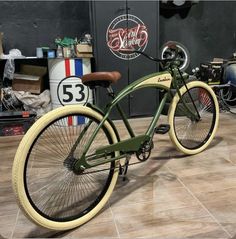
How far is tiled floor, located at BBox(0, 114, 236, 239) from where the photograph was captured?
1.79 metres

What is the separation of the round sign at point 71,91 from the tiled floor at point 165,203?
3.80 ft

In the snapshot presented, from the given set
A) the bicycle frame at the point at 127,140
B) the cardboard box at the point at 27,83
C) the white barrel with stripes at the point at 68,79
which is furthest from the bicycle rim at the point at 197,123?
the cardboard box at the point at 27,83

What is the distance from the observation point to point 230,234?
1.74 meters

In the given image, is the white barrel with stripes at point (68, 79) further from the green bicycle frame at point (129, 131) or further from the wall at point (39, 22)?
the green bicycle frame at point (129, 131)

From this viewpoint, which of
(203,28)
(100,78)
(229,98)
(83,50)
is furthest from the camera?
(203,28)

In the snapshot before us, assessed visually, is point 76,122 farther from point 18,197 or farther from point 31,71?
point 31,71

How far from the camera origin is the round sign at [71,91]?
3.79m

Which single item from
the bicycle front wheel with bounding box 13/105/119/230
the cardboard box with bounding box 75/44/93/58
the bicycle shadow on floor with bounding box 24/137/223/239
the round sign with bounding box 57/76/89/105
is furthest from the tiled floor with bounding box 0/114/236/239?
the cardboard box with bounding box 75/44/93/58

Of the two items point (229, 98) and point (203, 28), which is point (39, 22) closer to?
point (203, 28)

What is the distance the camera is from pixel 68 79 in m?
3.78

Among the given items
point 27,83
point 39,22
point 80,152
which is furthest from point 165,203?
point 39,22

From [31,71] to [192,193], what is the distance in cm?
281

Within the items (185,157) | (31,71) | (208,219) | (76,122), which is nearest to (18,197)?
(76,122)

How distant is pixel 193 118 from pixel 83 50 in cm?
168
